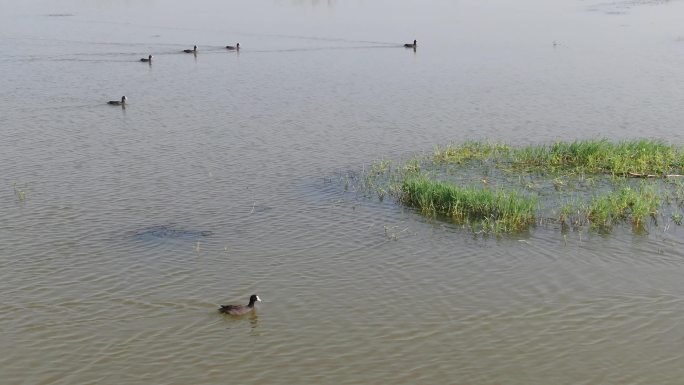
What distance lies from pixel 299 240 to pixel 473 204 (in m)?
3.93

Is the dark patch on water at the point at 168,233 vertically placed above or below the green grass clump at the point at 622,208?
below

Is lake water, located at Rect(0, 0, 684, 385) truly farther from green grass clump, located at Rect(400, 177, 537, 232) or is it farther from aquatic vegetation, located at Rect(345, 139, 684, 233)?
aquatic vegetation, located at Rect(345, 139, 684, 233)

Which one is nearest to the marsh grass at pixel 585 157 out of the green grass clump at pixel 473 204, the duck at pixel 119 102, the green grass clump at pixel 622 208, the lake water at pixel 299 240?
the lake water at pixel 299 240

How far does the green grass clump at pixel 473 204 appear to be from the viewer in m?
17.0

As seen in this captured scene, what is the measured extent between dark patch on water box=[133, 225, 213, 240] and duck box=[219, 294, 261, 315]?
3.69m

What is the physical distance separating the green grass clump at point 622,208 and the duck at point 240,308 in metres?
7.68

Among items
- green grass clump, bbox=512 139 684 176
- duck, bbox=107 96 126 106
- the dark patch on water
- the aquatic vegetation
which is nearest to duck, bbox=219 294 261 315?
the dark patch on water

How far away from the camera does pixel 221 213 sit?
18000 mm

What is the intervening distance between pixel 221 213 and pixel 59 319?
564 centimetres

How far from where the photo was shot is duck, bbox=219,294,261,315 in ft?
42.1

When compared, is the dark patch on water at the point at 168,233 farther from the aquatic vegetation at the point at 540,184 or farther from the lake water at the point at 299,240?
the aquatic vegetation at the point at 540,184

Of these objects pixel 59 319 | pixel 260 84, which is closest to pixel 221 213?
pixel 59 319

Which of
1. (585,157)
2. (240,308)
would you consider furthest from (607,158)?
(240,308)

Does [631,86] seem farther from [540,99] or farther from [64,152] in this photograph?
[64,152]
